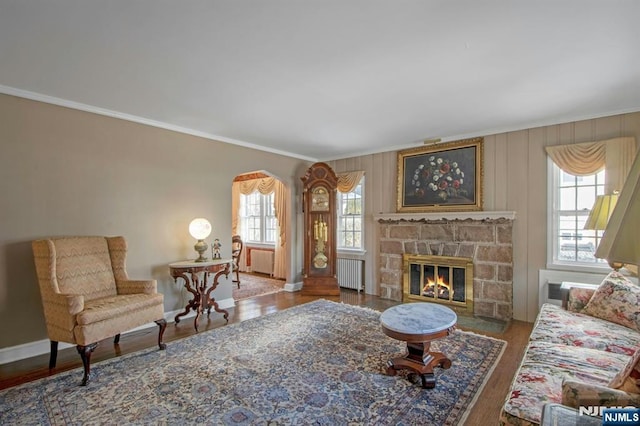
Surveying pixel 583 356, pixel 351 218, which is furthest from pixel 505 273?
pixel 351 218

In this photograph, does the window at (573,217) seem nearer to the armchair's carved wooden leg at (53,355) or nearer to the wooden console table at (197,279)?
the wooden console table at (197,279)

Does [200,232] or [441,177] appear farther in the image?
[441,177]

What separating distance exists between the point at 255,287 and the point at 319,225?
184 centimetres

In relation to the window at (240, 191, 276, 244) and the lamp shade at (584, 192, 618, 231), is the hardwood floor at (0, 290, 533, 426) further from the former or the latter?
the window at (240, 191, 276, 244)

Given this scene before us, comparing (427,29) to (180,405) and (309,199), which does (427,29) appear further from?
(309,199)

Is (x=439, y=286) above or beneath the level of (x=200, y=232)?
beneath

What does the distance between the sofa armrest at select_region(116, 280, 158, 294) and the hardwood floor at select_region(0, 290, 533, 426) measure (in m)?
0.59

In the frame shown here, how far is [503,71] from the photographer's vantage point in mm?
2656

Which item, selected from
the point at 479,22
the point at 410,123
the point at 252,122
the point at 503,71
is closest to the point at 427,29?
the point at 479,22

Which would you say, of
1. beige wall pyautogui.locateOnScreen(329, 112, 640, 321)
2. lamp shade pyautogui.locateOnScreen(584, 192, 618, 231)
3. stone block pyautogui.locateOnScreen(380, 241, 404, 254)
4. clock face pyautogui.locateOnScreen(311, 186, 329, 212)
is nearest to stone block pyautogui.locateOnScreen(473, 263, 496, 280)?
beige wall pyautogui.locateOnScreen(329, 112, 640, 321)

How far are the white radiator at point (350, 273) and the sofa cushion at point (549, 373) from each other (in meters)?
3.56

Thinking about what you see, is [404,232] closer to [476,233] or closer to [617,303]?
[476,233]

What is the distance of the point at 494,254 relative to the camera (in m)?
4.38

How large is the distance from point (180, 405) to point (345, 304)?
117 inches
